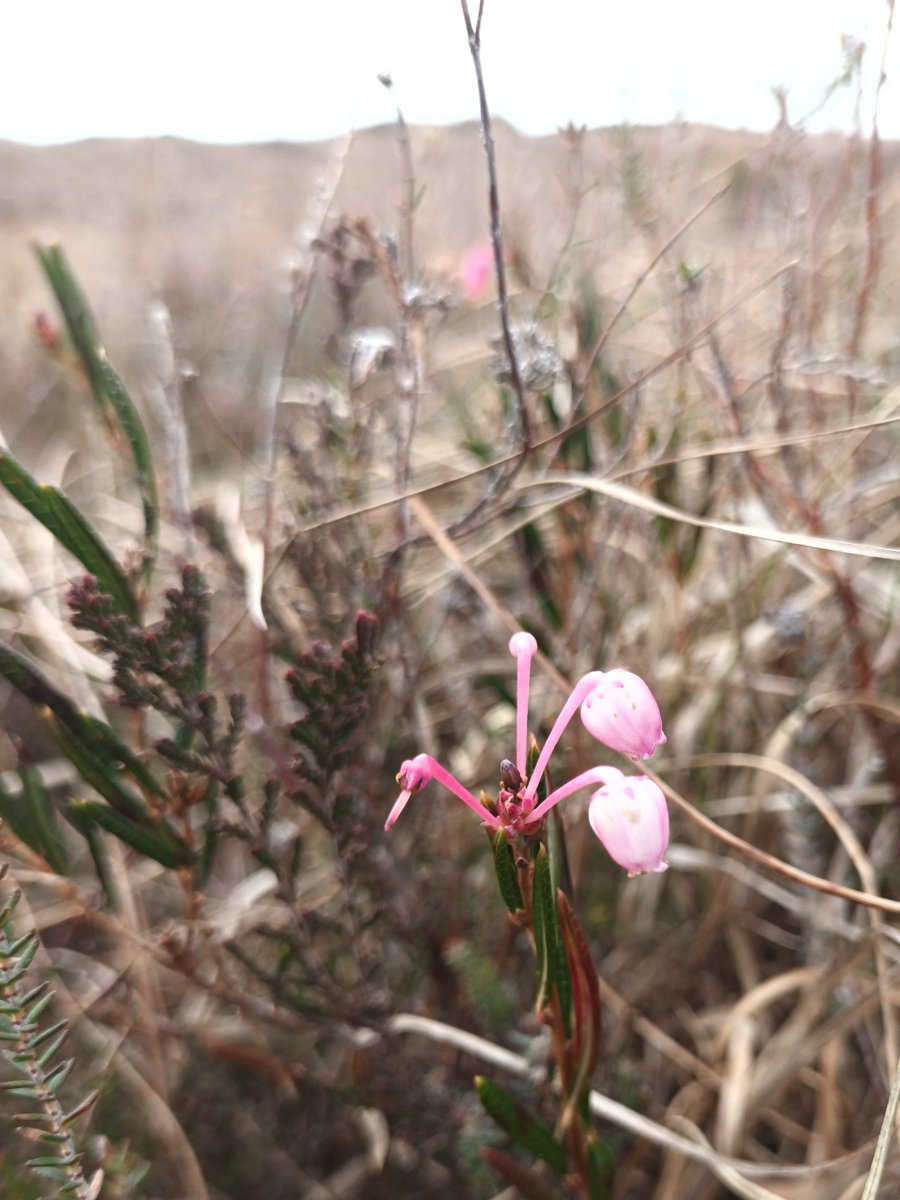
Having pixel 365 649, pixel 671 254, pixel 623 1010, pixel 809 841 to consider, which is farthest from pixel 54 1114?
pixel 671 254

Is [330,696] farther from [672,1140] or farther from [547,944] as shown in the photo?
[672,1140]

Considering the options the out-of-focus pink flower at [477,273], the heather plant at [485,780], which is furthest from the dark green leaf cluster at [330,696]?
the out-of-focus pink flower at [477,273]

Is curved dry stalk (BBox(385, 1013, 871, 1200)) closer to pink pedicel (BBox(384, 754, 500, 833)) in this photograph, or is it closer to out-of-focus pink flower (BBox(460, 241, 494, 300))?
pink pedicel (BBox(384, 754, 500, 833))

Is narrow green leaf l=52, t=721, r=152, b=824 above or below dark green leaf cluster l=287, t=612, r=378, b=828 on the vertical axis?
below

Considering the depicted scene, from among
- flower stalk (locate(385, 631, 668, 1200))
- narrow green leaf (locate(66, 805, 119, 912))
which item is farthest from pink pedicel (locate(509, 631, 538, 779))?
narrow green leaf (locate(66, 805, 119, 912))

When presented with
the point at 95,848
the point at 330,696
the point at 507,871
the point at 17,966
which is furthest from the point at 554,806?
the point at 95,848

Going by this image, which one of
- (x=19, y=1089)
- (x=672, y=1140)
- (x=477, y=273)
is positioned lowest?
(x=672, y=1140)

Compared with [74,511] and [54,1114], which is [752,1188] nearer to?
[54,1114]
